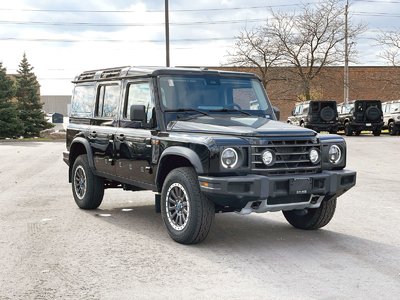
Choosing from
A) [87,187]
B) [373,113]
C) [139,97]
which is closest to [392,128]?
[373,113]

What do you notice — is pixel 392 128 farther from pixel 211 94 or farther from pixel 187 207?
pixel 187 207

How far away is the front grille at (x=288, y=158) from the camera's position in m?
5.93

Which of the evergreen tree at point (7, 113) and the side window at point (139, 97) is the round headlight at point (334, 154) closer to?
the side window at point (139, 97)

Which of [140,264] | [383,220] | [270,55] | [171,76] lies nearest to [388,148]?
[383,220]

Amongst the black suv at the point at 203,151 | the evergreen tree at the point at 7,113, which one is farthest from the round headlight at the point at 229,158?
the evergreen tree at the point at 7,113

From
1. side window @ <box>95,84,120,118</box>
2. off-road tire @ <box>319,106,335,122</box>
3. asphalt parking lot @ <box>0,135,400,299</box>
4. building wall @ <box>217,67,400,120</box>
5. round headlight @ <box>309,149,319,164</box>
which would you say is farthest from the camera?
building wall @ <box>217,67,400,120</box>

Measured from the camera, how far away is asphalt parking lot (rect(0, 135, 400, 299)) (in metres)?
4.71

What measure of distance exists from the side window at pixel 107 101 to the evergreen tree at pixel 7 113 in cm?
3040

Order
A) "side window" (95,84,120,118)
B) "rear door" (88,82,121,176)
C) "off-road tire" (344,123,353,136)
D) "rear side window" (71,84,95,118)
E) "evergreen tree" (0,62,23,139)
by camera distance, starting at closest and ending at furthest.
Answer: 1. "rear door" (88,82,121,176)
2. "side window" (95,84,120,118)
3. "rear side window" (71,84,95,118)
4. "off-road tire" (344,123,353,136)
5. "evergreen tree" (0,62,23,139)

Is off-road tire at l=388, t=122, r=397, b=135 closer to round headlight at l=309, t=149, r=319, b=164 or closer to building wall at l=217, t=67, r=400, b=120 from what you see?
building wall at l=217, t=67, r=400, b=120

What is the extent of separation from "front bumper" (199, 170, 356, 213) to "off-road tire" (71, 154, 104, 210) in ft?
9.69

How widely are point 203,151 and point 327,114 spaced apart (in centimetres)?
2765

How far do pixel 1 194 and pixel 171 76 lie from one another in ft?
17.0

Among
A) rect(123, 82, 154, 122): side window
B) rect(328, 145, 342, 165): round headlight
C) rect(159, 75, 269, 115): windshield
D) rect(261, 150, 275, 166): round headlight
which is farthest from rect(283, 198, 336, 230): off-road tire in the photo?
rect(123, 82, 154, 122): side window
